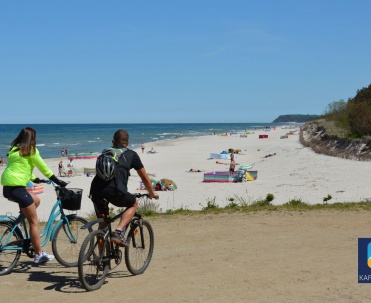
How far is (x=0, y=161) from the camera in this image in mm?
40719

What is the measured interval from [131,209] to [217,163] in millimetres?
33673

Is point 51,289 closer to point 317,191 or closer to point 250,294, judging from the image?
point 250,294

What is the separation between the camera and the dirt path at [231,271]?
16.7 ft

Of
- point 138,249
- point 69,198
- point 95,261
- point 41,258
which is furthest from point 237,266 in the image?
point 41,258

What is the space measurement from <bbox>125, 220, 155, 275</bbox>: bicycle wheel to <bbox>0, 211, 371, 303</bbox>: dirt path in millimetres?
112

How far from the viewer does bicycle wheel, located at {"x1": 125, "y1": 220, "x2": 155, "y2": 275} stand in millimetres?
5828

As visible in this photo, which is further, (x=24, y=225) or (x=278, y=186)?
(x=278, y=186)

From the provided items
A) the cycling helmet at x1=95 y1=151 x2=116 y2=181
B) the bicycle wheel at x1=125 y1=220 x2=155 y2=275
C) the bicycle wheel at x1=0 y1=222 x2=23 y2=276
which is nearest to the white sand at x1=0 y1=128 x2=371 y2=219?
the bicycle wheel at x1=125 y1=220 x2=155 y2=275

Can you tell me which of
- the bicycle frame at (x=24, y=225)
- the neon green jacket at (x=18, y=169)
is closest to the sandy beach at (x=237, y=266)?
the bicycle frame at (x=24, y=225)

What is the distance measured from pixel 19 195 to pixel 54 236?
0.75m

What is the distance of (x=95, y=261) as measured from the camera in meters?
5.38

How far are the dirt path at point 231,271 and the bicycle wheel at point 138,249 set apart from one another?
11cm

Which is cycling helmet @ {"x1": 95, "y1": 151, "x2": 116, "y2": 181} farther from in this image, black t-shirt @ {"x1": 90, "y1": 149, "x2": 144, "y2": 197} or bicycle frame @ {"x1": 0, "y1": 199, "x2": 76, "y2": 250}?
bicycle frame @ {"x1": 0, "y1": 199, "x2": 76, "y2": 250}

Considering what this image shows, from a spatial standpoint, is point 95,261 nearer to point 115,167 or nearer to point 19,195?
point 115,167
